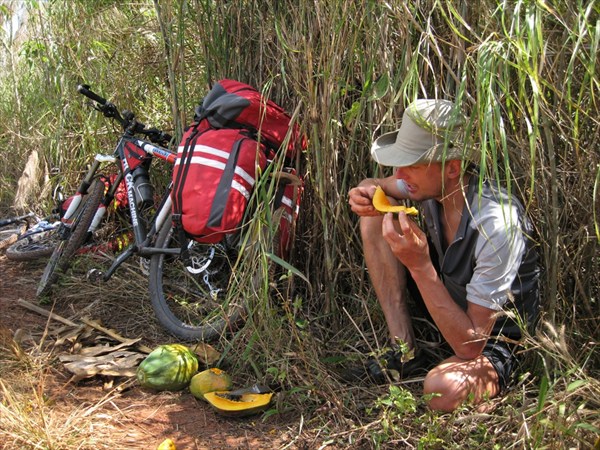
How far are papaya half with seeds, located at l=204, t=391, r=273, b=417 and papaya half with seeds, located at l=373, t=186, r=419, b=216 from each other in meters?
0.81

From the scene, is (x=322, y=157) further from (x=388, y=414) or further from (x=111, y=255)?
(x=111, y=255)

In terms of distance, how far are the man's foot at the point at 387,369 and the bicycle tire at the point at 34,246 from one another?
2.36 meters

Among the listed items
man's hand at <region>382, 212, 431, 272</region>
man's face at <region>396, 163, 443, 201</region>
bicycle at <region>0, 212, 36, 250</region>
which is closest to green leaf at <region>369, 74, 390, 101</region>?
man's face at <region>396, 163, 443, 201</region>

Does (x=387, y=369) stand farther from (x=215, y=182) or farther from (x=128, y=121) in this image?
(x=128, y=121)

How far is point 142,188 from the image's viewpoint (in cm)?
379

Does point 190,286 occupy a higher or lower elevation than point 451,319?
lower

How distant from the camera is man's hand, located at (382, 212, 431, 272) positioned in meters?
2.43

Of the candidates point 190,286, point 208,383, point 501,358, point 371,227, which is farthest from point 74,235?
point 501,358

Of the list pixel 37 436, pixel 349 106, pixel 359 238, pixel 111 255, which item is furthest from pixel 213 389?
pixel 111 255

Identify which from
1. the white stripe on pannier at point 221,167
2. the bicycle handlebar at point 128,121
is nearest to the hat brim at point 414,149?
the white stripe on pannier at point 221,167

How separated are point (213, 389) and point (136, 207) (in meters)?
1.34

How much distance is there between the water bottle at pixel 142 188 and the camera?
3.78 m

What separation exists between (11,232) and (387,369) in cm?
333

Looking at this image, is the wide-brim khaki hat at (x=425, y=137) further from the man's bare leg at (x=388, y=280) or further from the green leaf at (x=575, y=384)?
the green leaf at (x=575, y=384)
